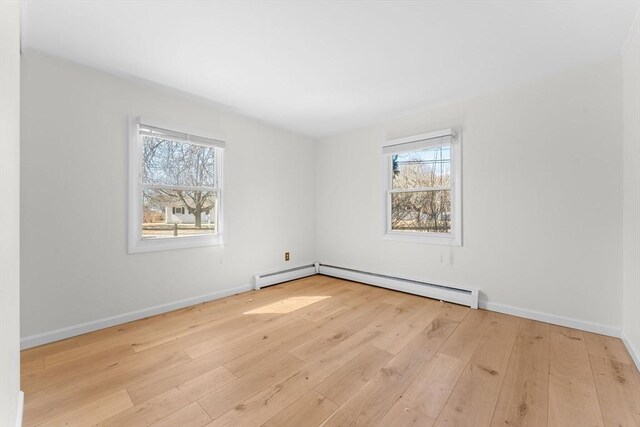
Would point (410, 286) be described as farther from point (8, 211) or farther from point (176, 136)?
point (8, 211)

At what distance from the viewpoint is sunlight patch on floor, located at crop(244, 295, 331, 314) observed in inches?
111

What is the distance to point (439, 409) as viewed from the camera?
143cm

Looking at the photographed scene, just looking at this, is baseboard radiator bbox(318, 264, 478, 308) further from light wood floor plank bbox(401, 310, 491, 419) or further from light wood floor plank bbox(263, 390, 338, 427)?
light wood floor plank bbox(263, 390, 338, 427)

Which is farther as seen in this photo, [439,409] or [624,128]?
[624,128]

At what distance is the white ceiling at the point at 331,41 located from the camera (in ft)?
5.52

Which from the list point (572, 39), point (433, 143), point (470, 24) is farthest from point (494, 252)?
point (470, 24)

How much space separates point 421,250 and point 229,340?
93.4 inches

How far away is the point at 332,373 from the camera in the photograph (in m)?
1.74

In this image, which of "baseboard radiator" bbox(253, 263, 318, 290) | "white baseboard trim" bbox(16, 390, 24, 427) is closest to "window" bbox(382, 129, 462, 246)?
"baseboard radiator" bbox(253, 263, 318, 290)

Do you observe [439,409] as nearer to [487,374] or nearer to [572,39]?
[487,374]

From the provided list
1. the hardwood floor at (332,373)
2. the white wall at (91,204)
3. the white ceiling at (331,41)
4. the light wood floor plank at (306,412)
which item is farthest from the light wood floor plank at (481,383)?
the white wall at (91,204)

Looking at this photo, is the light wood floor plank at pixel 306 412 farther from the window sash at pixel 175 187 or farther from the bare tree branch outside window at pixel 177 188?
the window sash at pixel 175 187

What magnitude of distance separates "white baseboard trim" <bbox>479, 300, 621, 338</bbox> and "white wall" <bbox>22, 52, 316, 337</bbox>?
9.57 ft

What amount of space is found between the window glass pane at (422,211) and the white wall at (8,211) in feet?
11.2
